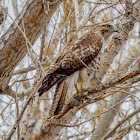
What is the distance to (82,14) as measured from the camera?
5.25 metres

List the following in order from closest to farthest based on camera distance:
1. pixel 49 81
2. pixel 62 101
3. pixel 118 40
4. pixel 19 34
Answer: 1. pixel 118 40
2. pixel 49 81
3. pixel 62 101
4. pixel 19 34

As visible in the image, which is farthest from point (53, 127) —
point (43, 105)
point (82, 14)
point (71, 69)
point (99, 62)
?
point (43, 105)

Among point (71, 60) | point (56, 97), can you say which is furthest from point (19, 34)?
point (56, 97)

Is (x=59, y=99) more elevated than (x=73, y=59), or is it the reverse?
(x=73, y=59)

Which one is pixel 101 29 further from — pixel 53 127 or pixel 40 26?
pixel 53 127

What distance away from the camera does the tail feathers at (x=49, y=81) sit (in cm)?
351

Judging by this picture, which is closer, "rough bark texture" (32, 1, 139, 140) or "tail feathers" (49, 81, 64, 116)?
"rough bark texture" (32, 1, 139, 140)

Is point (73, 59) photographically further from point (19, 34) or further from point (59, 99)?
point (19, 34)

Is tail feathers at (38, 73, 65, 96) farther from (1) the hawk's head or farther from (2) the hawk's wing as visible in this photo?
(1) the hawk's head

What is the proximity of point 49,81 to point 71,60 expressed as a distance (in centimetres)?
46

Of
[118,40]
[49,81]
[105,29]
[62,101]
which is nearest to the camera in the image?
[118,40]

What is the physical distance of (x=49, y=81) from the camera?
3.60 metres

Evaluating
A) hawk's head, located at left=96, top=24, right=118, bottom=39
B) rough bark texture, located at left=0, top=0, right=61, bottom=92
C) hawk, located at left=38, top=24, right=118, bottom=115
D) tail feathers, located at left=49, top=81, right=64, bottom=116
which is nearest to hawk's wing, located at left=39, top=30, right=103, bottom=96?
hawk, located at left=38, top=24, right=118, bottom=115

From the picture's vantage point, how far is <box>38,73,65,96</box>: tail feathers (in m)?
3.51
